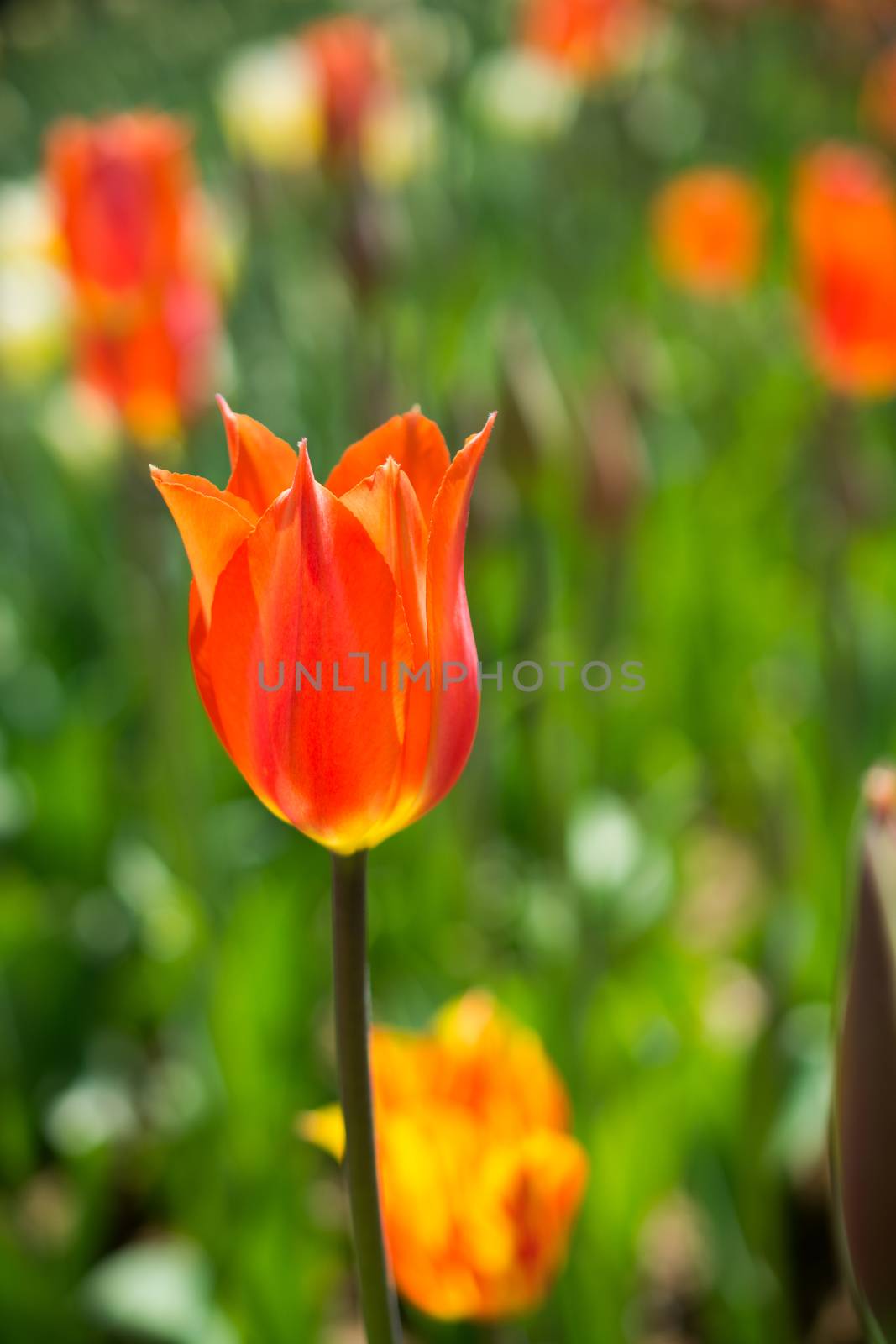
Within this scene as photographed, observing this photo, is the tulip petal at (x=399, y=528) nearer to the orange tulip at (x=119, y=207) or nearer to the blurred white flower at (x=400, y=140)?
the orange tulip at (x=119, y=207)

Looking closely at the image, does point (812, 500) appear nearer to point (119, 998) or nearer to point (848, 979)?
point (119, 998)

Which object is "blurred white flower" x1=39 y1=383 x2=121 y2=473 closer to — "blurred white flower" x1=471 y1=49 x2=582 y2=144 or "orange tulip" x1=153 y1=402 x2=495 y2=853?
"orange tulip" x1=153 y1=402 x2=495 y2=853

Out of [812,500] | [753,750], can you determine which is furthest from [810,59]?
[753,750]

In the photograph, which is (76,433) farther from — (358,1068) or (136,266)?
(358,1068)

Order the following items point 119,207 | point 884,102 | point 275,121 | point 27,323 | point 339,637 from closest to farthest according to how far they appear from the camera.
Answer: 1. point 339,637
2. point 119,207
3. point 27,323
4. point 275,121
5. point 884,102

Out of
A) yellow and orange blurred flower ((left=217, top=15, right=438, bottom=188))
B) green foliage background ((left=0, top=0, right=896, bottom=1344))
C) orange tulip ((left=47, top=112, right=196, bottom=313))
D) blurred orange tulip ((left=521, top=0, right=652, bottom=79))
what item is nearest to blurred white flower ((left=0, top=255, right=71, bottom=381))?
green foliage background ((left=0, top=0, right=896, bottom=1344))

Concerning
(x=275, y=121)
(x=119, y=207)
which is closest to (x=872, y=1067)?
(x=119, y=207)
